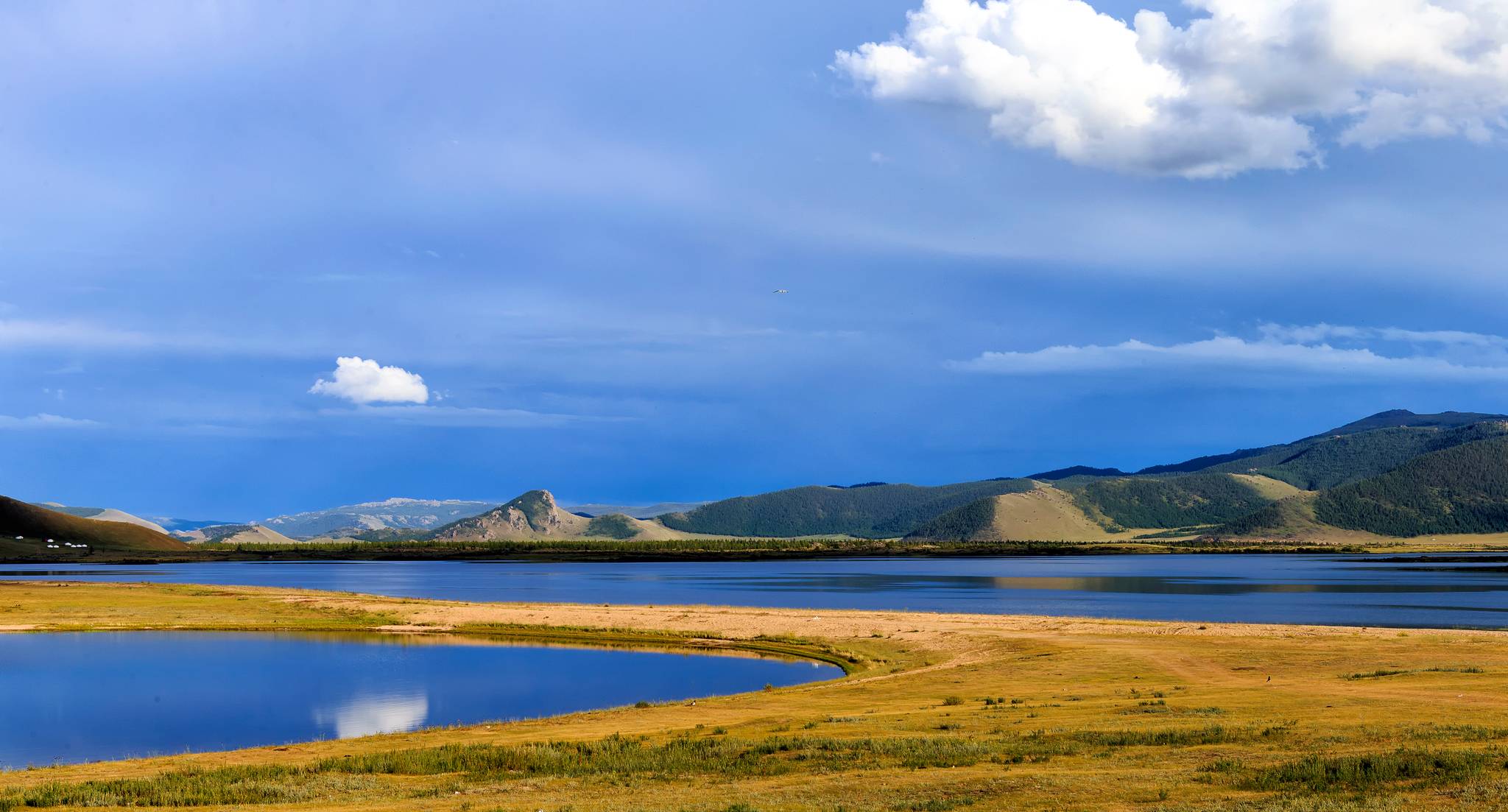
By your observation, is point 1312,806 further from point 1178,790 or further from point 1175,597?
point 1175,597

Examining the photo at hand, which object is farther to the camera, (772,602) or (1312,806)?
(772,602)

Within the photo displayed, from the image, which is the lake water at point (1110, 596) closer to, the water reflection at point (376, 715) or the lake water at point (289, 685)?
the lake water at point (289, 685)

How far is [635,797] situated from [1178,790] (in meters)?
11.9

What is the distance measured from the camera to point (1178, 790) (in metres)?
25.2

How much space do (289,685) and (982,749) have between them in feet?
137

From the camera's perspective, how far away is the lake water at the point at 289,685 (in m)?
46.8

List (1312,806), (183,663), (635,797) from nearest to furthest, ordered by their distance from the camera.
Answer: (1312,806), (635,797), (183,663)

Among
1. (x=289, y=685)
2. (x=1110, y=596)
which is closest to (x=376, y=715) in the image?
(x=289, y=685)

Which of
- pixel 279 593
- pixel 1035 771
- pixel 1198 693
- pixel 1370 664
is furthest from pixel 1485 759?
pixel 279 593

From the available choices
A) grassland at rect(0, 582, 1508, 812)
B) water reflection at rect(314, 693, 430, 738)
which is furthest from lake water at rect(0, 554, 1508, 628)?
water reflection at rect(314, 693, 430, 738)

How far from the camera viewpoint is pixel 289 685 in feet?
199

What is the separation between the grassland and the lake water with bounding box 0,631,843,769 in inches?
283

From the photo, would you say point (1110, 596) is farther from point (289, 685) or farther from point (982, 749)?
point (982, 749)

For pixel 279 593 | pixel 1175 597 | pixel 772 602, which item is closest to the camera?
pixel 279 593
